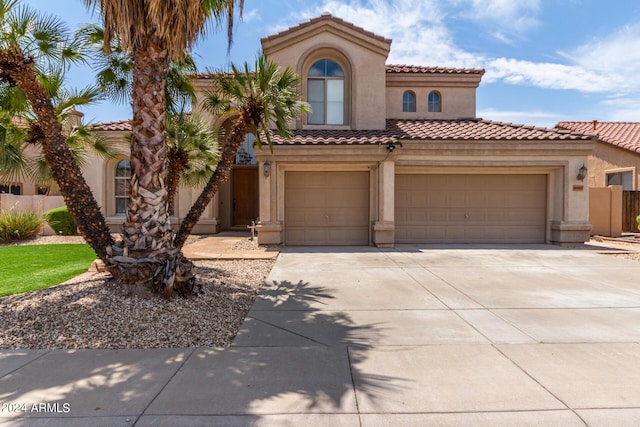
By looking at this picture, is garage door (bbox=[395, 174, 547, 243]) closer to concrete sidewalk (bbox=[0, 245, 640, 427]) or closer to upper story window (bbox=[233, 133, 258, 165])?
concrete sidewalk (bbox=[0, 245, 640, 427])

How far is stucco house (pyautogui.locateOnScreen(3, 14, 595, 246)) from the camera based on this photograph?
12695 millimetres

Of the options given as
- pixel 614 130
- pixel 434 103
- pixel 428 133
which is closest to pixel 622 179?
pixel 614 130

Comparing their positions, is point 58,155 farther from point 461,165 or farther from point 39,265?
point 461,165

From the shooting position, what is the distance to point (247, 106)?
7.67 metres

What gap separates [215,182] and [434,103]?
1329cm

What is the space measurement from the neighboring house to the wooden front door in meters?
18.3

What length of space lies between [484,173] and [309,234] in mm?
7033

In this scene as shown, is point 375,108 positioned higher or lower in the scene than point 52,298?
higher

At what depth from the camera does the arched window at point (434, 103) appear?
17219 mm

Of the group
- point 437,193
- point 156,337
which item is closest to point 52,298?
point 156,337

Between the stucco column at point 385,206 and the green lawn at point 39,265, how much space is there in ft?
29.0

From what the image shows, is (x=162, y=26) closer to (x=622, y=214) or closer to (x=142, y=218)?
(x=142, y=218)

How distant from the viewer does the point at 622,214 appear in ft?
56.1

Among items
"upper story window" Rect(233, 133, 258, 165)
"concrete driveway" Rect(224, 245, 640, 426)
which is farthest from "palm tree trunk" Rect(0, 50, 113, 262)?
"upper story window" Rect(233, 133, 258, 165)
